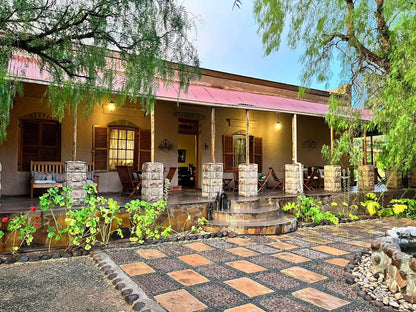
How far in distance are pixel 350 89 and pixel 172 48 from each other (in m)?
5.23

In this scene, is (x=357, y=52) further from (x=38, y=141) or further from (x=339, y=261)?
(x=38, y=141)

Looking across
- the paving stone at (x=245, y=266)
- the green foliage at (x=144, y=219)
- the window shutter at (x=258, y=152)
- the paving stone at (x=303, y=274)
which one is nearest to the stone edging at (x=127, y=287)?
the green foliage at (x=144, y=219)

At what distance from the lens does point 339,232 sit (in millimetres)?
5660

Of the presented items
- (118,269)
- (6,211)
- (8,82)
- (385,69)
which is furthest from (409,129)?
(6,211)

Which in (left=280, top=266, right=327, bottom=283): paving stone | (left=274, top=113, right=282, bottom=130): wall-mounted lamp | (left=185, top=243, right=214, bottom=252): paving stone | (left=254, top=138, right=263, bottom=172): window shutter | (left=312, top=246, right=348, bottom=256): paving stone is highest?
(left=274, top=113, right=282, bottom=130): wall-mounted lamp

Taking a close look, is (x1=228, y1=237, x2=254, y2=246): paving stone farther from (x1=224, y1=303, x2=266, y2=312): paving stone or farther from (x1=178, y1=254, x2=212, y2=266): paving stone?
(x1=224, y1=303, x2=266, y2=312): paving stone

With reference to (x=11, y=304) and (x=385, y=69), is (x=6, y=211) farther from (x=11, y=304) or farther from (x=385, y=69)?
(x=385, y=69)

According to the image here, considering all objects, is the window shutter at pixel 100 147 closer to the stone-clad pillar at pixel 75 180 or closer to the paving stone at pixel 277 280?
the stone-clad pillar at pixel 75 180

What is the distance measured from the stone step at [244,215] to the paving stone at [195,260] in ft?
5.91

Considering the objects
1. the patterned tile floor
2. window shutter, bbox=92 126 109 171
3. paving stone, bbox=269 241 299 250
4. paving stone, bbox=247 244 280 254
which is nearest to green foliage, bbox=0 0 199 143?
the patterned tile floor

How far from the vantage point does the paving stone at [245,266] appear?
3402mm

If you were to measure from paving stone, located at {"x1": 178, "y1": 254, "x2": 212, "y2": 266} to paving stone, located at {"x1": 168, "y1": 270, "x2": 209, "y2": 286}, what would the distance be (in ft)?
1.05

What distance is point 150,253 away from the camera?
4.15m

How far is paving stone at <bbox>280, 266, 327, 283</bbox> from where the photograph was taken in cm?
311
